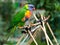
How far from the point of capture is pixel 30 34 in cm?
216

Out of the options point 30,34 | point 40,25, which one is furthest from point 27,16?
point 30,34

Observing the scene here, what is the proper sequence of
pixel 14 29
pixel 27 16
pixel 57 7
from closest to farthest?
1. pixel 14 29
2. pixel 27 16
3. pixel 57 7

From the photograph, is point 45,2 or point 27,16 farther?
point 45,2

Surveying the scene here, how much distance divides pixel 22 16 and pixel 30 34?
4.43 ft

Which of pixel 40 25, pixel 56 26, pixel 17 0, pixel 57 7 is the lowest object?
pixel 17 0

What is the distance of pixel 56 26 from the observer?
12.7 ft

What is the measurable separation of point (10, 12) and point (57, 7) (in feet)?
8.20

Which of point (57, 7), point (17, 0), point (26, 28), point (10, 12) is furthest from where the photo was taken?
point (17, 0)

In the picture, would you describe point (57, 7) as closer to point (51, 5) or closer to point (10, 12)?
point (51, 5)

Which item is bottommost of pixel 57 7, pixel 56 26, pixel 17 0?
pixel 17 0

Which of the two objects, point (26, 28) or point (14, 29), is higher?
point (26, 28)

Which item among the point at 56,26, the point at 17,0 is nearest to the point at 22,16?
the point at 56,26

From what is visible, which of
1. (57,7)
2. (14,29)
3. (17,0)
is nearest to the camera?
(14,29)

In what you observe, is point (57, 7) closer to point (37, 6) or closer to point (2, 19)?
point (37, 6)
